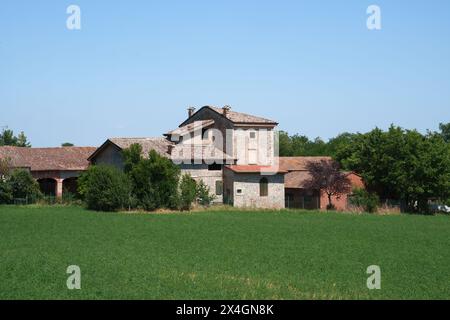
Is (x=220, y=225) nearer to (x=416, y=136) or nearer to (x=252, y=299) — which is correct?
(x=252, y=299)

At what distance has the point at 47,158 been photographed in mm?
52438

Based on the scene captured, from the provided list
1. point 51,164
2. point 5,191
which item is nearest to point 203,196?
point 5,191

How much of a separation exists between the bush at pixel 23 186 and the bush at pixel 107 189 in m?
6.10

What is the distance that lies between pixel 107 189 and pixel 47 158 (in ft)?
47.6

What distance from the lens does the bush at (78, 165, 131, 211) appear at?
40000mm

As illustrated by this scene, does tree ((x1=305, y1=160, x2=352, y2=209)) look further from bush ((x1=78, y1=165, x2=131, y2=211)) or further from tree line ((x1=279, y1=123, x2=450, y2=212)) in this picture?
bush ((x1=78, y1=165, x2=131, y2=211))

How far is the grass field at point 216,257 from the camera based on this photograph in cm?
1457

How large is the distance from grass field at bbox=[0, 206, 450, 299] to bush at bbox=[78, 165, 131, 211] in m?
3.97

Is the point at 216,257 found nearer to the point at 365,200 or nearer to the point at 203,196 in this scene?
the point at 203,196

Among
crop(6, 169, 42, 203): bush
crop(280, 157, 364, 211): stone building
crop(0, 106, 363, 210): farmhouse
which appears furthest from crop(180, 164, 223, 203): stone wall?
crop(6, 169, 42, 203): bush

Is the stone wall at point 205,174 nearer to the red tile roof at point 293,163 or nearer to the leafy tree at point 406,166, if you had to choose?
the red tile roof at point 293,163

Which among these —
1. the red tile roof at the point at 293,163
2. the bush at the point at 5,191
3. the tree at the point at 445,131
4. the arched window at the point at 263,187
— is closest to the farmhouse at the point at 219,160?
the arched window at the point at 263,187
